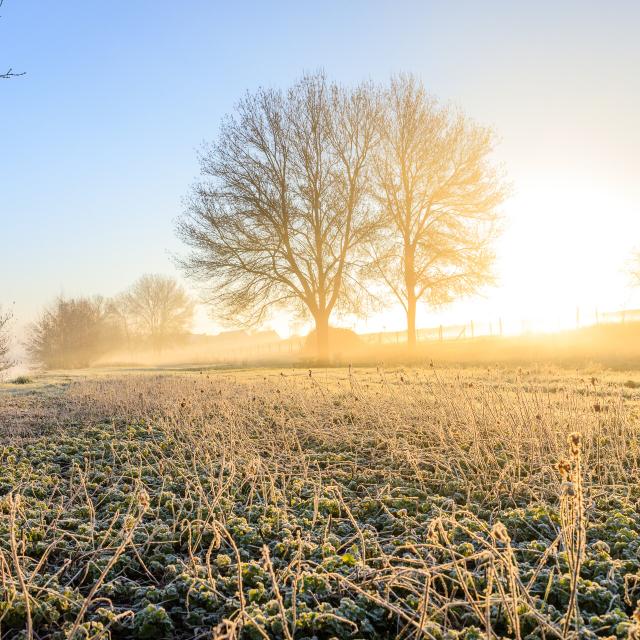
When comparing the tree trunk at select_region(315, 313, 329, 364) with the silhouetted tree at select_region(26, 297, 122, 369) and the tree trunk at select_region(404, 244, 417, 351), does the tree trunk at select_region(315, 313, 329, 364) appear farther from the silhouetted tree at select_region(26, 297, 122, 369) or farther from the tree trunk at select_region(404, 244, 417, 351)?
the silhouetted tree at select_region(26, 297, 122, 369)

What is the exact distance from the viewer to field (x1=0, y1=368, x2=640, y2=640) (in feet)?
9.00

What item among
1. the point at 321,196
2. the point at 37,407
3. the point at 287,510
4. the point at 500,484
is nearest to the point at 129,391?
the point at 37,407

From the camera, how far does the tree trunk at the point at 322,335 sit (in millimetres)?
25702

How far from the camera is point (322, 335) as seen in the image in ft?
85.1

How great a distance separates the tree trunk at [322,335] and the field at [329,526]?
17.5 metres

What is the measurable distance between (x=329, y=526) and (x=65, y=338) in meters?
49.7

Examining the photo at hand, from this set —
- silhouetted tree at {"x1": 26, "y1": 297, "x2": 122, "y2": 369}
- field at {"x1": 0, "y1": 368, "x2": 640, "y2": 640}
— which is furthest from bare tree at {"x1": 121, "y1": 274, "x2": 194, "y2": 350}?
field at {"x1": 0, "y1": 368, "x2": 640, "y2": 640}

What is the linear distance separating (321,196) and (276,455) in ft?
67.8

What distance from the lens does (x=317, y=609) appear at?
2846mm

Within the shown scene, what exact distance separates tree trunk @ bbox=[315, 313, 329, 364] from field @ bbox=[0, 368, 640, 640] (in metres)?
17.5

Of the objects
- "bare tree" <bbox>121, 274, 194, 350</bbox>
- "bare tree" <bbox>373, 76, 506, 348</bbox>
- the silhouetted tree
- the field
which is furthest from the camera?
"bare tree" <bbox>121, 274, 194, 350</bbox>

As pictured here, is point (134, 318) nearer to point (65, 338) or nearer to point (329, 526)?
point (65, 338)

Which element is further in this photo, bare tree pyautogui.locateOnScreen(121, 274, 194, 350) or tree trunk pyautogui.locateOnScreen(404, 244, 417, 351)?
bare tree pyautogui.locateOnScreen(121, 274, 194, 350)

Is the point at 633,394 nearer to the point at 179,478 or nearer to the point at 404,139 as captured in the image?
the point at 179,478
